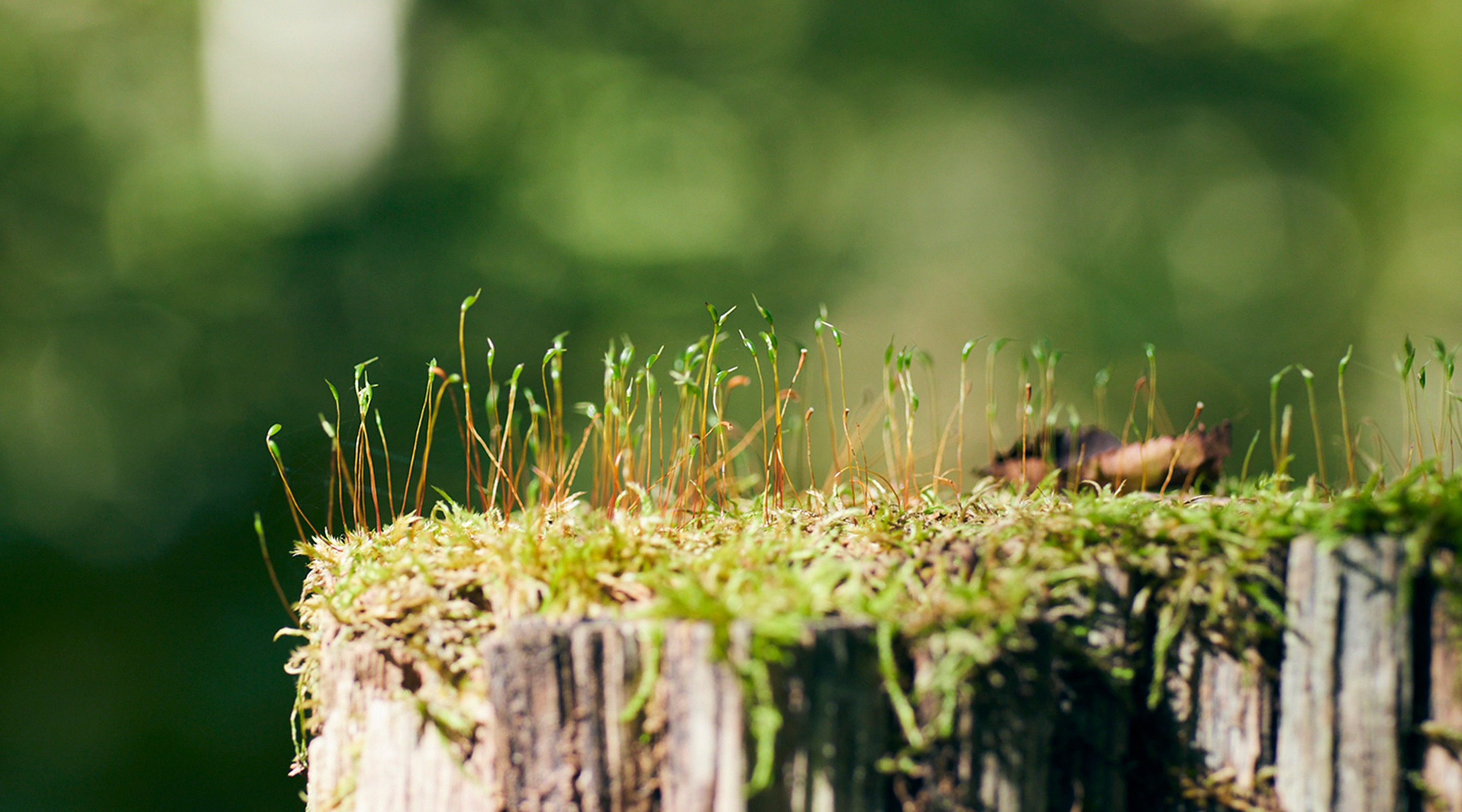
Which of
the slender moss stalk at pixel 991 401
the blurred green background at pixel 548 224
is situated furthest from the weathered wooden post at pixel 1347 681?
the blurred green background at pixel 548 224

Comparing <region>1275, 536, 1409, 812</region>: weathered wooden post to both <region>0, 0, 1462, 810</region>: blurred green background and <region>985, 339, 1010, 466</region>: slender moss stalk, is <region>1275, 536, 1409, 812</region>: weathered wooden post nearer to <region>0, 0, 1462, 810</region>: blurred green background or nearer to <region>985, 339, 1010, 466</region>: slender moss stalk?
<region>985, 339, 1010, 466</region>: slender moss stalk

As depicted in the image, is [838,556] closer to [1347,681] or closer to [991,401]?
[991,401]

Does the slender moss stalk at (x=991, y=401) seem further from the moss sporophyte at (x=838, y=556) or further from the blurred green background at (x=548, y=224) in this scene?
the blurred green background at (x=548, y=224)

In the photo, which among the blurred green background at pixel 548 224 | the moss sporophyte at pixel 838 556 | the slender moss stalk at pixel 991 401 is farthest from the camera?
the blurred green background at pixel 548 224

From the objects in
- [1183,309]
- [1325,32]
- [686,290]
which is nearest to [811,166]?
[686,290]

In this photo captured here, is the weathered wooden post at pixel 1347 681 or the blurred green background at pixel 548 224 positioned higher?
the blurred green background at pixel 548 224

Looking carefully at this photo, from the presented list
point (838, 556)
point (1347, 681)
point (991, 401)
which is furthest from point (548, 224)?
point (1347, 681)
